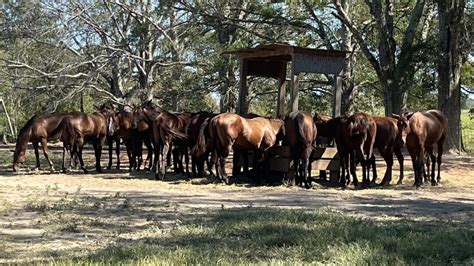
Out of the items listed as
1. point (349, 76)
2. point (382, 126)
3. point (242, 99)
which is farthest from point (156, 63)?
point (382, 126)

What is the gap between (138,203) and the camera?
11828 millimetres

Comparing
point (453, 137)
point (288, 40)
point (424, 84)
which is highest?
point (288, 40)

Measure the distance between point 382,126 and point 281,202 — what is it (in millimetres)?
4538

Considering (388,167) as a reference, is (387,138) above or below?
above

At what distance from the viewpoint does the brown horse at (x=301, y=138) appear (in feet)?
50.7

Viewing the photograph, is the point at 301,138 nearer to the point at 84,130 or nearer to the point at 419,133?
the point at 419,133

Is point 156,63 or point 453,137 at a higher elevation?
point 156,63

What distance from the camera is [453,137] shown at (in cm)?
2170

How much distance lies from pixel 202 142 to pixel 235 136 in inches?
40.2

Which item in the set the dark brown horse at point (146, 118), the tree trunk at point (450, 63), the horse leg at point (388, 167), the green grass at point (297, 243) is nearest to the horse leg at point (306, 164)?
the horse leg at point (388, 167)

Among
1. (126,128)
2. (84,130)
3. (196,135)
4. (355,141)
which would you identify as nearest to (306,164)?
(355,141)

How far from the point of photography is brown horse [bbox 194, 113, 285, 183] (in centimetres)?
1574

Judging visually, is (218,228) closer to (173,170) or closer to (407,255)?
(407,255)

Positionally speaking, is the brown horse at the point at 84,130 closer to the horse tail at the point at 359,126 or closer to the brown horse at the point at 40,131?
the brown horse at the point at 40,131
